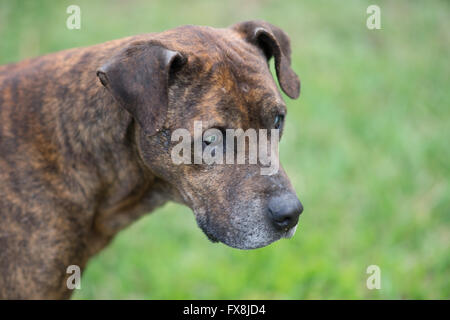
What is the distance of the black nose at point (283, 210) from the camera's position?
3014 mm

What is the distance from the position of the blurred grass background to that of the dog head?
178 cm

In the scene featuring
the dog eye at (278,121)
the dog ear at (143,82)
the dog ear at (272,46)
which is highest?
the dog ear at (272,46)

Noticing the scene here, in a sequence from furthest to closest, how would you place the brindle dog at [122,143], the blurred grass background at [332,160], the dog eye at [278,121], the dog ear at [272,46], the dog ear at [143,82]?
the blurred grass background at [332,160] → the dog ear at [272,46] → the dog eye at [278,121] → the brindle dog at [122,143] → the dog ear at [143,82]

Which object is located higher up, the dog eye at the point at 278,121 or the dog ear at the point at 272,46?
the dog ear at the point at 272,46

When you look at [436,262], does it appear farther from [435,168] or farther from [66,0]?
[66,0]

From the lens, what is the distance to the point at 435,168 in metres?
6.19

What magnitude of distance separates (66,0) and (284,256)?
20.8ft

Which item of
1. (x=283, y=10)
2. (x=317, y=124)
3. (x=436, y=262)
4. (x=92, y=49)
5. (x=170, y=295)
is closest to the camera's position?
(x=92, y=49)

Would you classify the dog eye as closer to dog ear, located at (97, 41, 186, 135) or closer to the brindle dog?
the brindle dog

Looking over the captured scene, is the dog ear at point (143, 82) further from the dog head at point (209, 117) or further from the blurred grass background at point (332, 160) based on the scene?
the blurred grass background at point (332, 160)

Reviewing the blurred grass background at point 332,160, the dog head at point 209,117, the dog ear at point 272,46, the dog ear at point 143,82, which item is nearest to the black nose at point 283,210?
the dog head at point 209,117

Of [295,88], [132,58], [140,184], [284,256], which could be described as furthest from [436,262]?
[132,58]

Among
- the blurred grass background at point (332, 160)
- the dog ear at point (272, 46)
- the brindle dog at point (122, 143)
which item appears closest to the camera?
the brindle dog at point (122, 143)

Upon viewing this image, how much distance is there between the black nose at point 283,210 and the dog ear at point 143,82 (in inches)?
31.6
